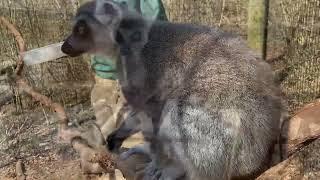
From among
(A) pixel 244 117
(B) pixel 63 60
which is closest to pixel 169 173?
(A) pixel 244 117

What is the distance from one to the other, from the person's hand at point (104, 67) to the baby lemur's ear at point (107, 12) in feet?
0.97

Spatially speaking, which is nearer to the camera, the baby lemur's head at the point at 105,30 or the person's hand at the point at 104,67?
the baby lemur's head at the point at 105,30

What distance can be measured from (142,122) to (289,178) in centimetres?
102

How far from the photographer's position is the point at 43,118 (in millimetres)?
4387

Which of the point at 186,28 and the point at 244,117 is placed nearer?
the point at 244,117

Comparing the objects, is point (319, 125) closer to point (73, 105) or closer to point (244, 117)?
point (244, 117)

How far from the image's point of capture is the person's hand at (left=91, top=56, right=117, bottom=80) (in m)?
3.59

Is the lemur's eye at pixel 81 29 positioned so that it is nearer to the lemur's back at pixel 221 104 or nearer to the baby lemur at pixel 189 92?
the baby lemur at pixel 189 92

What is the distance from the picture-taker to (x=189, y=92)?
298 centimetres

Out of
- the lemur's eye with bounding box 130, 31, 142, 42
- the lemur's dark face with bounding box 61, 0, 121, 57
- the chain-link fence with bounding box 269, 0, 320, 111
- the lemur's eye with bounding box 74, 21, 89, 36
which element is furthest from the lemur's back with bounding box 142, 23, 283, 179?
the chain-link fence with bounding box 269, 0, 320, 111

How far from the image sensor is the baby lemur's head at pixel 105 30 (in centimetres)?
334

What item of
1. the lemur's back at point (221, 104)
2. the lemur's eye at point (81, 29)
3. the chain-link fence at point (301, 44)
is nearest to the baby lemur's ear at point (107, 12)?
the lemur's eye at point (81, 29)

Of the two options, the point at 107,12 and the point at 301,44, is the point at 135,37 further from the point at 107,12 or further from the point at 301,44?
the point at 301,44

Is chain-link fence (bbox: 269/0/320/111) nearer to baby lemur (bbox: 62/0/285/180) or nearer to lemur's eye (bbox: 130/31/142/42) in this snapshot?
baby lemur (bbox: 62/0/285/180)
